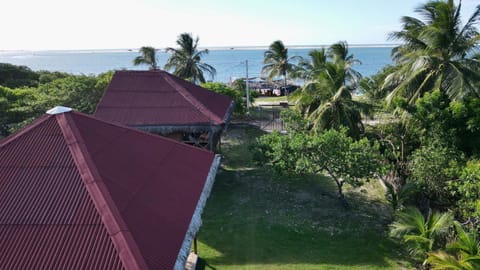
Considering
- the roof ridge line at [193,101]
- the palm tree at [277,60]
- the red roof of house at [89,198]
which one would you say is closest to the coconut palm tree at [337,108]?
the roof ridge line at [193,101]

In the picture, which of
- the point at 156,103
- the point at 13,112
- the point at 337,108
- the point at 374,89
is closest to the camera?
the point at 337,108

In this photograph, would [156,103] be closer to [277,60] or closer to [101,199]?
[101,199]

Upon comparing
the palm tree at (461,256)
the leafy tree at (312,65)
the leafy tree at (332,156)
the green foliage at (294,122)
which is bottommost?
the palm tree at (461,256)

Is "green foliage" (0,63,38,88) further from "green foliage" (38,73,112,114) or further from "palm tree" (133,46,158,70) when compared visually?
"green foliage" (38,73,112,114)

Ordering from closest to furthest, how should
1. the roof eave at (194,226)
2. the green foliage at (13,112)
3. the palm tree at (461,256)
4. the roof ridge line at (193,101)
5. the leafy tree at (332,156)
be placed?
1. the roof eave at (194,226)
2. the palm tree at (461,256)
3. the leafy tree at (332,156)
4. the roof ridge line at (193,101)
5. the green foliage at (13,112)

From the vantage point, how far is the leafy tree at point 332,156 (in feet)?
37.2

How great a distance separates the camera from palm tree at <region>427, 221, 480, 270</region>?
22.4 ft

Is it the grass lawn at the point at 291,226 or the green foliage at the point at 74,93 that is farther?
the green foliage at the point at 74,93

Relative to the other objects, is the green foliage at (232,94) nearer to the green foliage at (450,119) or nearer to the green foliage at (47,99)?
the green foliage at (47,99)

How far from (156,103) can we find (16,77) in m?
26.0

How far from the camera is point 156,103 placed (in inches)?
626

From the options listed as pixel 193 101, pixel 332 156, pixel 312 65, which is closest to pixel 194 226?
pixel 332 156

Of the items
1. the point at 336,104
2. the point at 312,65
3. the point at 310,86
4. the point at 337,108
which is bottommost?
the point at 337,108

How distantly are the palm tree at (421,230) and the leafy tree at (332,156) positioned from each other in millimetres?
2075
